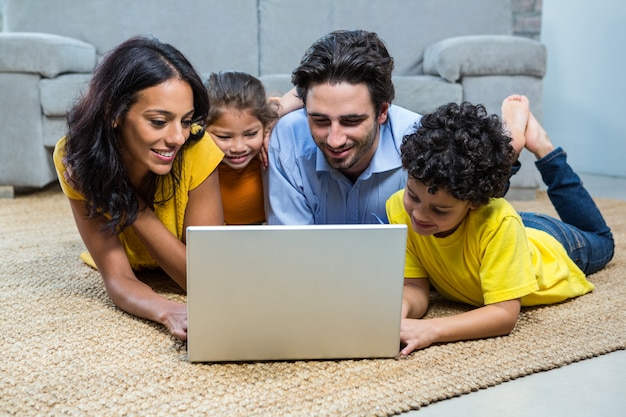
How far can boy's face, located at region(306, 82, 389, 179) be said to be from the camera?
4.88 feet

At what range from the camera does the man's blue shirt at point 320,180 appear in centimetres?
165

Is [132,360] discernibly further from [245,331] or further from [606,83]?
[606,83]

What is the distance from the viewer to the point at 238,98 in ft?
5.54

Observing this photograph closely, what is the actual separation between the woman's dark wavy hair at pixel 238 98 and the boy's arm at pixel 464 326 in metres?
0.69

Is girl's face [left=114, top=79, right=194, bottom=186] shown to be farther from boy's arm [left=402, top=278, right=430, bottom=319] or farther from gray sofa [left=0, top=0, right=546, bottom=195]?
gray sofa [left=0, top=0, right=546, bottom=195]

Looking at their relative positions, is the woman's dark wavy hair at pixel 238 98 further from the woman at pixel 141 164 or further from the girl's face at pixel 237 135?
the woman at pixel 141 164

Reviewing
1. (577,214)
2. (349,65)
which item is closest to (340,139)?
(349,65)

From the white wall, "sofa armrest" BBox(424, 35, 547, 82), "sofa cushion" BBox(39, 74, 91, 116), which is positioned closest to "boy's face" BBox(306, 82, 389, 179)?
"sofa armrest" BBox(424, 35, 547, 82)

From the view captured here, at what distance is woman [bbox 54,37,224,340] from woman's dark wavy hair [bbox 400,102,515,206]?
17.8 inches

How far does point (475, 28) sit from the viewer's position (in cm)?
325

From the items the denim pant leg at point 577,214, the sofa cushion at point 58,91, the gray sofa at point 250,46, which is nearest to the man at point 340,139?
the denim pant leg at point 577,214

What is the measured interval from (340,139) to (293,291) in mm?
479

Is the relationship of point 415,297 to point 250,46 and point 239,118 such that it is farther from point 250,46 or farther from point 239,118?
point 250,46

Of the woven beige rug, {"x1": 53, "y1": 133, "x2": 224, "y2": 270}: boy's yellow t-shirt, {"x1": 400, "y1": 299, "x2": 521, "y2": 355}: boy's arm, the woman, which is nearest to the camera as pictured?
the woven beige rug
